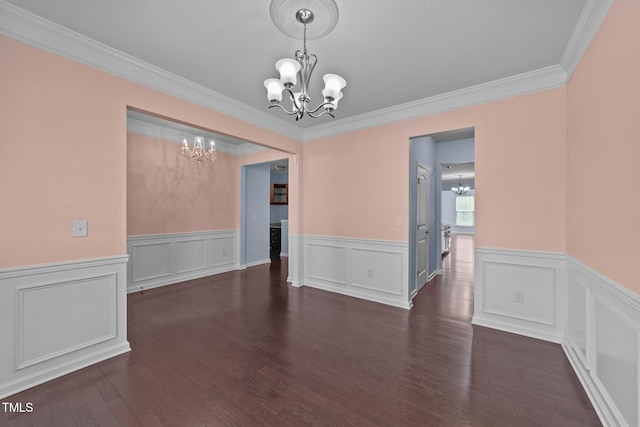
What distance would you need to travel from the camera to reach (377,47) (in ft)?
7.69

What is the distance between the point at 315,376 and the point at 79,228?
93.0 inches

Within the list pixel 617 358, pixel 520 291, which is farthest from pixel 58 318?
pixel 520 291

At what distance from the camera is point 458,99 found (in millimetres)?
3225

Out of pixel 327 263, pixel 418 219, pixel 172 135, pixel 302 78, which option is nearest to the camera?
pixel 302 78

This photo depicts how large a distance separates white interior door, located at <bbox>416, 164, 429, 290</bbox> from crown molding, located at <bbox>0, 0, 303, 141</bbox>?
10.1 feet

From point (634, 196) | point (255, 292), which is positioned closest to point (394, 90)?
point (634, 196)

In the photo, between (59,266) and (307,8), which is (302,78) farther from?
(59,266)

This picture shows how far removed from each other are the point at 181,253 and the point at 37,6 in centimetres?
382

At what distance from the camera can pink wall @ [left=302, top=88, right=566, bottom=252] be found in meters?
2.71

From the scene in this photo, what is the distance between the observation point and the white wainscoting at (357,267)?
12.3ft

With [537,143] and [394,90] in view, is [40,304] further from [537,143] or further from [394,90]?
[537,143]

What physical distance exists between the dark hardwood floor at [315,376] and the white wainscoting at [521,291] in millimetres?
181

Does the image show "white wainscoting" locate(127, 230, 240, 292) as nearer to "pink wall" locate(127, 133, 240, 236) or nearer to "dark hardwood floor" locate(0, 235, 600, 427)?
"pink wall" locate(127, 133, 240, 236)

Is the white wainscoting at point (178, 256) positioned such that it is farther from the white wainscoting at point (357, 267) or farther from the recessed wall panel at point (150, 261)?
the white wainscoting at point (357, 267)
